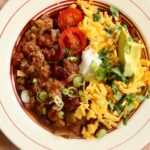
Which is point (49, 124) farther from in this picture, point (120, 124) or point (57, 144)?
point (120, 124)

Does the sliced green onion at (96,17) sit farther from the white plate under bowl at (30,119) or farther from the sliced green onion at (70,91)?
the sliced green onion at (70,91)

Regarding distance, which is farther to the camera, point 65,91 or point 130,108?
point 130,108

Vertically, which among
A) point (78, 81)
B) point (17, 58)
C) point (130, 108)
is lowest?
point (130, 108)

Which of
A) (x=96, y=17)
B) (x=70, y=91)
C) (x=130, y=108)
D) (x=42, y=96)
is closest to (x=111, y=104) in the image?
(x=130, y=108)

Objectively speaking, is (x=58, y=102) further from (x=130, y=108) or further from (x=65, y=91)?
(x=130, y=108)

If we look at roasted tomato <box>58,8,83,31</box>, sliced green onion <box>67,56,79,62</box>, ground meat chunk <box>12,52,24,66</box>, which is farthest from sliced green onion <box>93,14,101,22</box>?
ground meat chunk <box>12,52,24,66</box>

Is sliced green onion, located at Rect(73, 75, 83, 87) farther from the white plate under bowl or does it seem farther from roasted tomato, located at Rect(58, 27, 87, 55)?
the white plate under bowl
